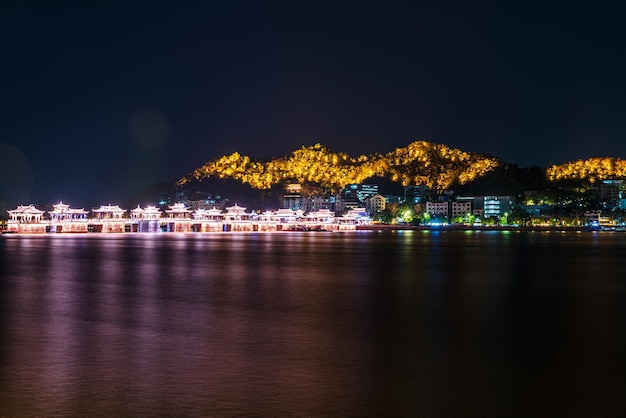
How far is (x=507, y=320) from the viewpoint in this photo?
15930 mm

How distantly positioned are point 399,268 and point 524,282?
6780 millimetres

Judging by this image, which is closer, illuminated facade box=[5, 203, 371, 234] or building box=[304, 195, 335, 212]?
illuminated facade box=[5, 203, 371, 234]

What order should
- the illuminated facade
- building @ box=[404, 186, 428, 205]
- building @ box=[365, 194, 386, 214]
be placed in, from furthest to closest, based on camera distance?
1. building @ box=[365, 194, 386, 214]
2. building @ box=[404, 186, 428, 205]
3. the illuminated facade

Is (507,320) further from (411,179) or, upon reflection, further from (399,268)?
(411,179)

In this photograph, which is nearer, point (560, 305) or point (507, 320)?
point (507, 320)

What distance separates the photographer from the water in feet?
28.5

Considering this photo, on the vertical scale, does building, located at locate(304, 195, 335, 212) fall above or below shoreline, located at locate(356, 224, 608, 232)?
above

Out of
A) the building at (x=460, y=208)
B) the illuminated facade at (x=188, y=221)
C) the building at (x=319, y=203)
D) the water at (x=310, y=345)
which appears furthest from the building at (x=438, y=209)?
the water at (x=310, y=345)

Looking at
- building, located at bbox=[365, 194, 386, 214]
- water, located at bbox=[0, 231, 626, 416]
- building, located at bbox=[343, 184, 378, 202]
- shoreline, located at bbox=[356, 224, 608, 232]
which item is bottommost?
water, located at bbox=[0, 231, 626, 416]

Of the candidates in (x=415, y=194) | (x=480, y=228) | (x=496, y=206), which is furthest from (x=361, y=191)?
(x=480, y=228)

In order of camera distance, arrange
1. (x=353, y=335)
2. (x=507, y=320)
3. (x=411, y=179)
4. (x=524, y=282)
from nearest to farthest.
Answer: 1. (x=353, y=335)
2. (x=507, y=320)
3. (x=524, y=282)
4. (x=411, y=179)

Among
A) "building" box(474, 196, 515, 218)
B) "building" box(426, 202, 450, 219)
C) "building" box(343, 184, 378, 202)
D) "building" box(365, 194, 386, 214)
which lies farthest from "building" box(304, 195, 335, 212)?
"building" box(474, 196, 515, 218)

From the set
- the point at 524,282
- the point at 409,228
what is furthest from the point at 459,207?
the point at 524,282

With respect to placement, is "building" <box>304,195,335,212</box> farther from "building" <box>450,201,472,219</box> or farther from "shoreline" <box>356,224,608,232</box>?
"building" <box>450,201,472,219</box>
